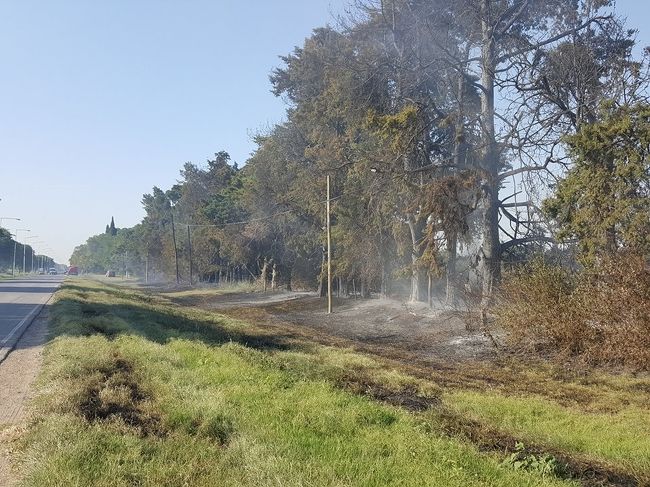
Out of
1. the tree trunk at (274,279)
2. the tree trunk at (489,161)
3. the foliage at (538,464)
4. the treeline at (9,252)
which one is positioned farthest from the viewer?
the treeline at (9,252)

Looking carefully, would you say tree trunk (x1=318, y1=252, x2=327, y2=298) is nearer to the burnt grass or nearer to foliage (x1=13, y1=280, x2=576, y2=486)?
foliage (x1=13, y1=280, x2=576, y2=486)

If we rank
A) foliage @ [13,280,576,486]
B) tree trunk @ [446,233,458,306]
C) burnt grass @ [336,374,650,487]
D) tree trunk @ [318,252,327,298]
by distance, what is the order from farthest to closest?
tree trunk @ [318,252,327,298] < tree trunk @ [446,233,458,306] < burnt grass @ [336,374,650,487] < foliage @ [13,280,576,486]

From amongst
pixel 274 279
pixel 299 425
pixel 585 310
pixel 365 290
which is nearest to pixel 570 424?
pixel 299 425

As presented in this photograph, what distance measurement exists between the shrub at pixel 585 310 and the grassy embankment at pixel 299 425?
37.6 inches

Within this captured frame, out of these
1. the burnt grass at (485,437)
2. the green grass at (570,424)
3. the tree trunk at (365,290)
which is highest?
the tree trunk at (365,290)

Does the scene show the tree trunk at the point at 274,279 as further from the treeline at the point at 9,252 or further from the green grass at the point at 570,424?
the treeline at the point at 9,252

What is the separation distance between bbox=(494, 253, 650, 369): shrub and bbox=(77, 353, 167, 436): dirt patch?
9.12 meters

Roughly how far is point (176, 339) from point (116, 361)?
365 centimetres

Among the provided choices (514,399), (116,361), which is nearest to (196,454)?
(116,361)

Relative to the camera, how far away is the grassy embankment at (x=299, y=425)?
4.83 m

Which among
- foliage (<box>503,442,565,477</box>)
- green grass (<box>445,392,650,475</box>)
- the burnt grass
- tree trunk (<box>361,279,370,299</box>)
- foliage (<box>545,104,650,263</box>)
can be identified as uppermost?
foliage (<box>545,104,650,263</box>)

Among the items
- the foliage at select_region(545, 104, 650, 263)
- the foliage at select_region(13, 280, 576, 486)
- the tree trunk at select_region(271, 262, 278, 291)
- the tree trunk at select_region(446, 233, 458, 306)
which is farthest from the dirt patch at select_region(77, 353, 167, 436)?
the tree trunk at select_region(271, 262, 278, 291)

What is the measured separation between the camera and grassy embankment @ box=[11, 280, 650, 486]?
4.83 meters

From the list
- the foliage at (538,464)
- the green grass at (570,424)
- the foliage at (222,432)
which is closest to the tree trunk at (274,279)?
the foliage at (222,432)
